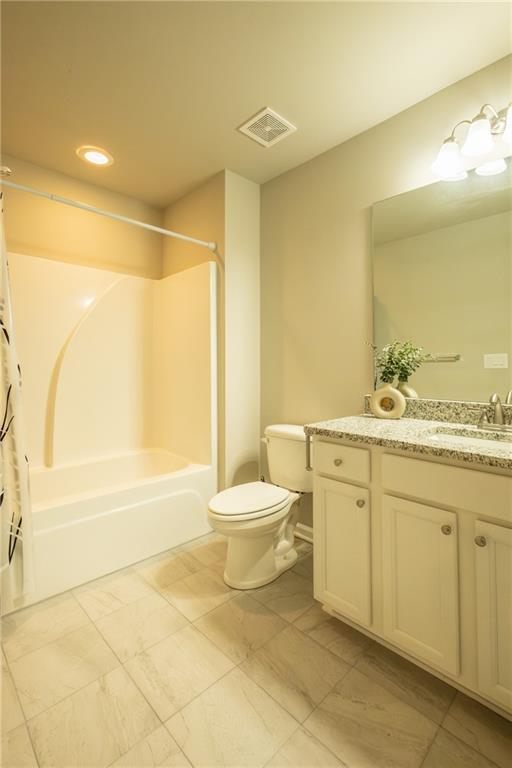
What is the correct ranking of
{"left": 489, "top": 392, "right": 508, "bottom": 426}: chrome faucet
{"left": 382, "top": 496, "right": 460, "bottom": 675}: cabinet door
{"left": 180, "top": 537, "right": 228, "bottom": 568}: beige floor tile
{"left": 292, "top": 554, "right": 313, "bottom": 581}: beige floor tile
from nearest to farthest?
{"left": 382, "top": 496, "right": 460, "bottom": 675}: cabinet door, {"left": 489, "top": 392, "right": 508, "bottom": 426}: chrome faucet, {"left": 292, "top": 554, "right": 313, "bottom": 581}: beige floor tile, {"left": 180, "top": 537, "right": 228, "bottom": 568}: beige floor tile

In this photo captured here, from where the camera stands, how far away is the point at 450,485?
3.63ft

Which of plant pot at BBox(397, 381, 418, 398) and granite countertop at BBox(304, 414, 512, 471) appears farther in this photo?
plant pot at BBox(397, 381, 418, 398)

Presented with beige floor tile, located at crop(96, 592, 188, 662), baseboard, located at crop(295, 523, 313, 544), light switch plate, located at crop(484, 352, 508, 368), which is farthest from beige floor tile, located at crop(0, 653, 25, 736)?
light switch plate, located at crop(484, 352, 508, 368)

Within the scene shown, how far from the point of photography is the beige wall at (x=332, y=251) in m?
1.72

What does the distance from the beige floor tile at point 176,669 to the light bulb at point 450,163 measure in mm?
2307

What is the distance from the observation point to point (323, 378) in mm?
2188

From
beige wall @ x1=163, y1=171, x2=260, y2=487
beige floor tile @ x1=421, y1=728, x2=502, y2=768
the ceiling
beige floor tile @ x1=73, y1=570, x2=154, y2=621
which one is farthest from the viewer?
beige wall @ x1=163, y1=171, x2=260, y2=487

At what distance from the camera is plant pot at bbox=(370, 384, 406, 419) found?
1683 mm

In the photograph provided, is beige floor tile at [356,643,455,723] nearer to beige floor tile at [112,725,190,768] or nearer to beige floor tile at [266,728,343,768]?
beige floor tile at [266,728,343,768]

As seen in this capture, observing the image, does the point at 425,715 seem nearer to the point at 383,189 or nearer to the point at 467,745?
the point at 467,745

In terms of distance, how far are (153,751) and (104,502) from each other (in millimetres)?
1109

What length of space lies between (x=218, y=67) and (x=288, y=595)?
2506 millimetres

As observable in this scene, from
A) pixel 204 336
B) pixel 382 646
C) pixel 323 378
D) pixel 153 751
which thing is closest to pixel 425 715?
pixel 382 646

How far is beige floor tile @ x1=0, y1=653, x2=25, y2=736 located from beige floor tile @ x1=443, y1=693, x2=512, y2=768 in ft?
4.53
